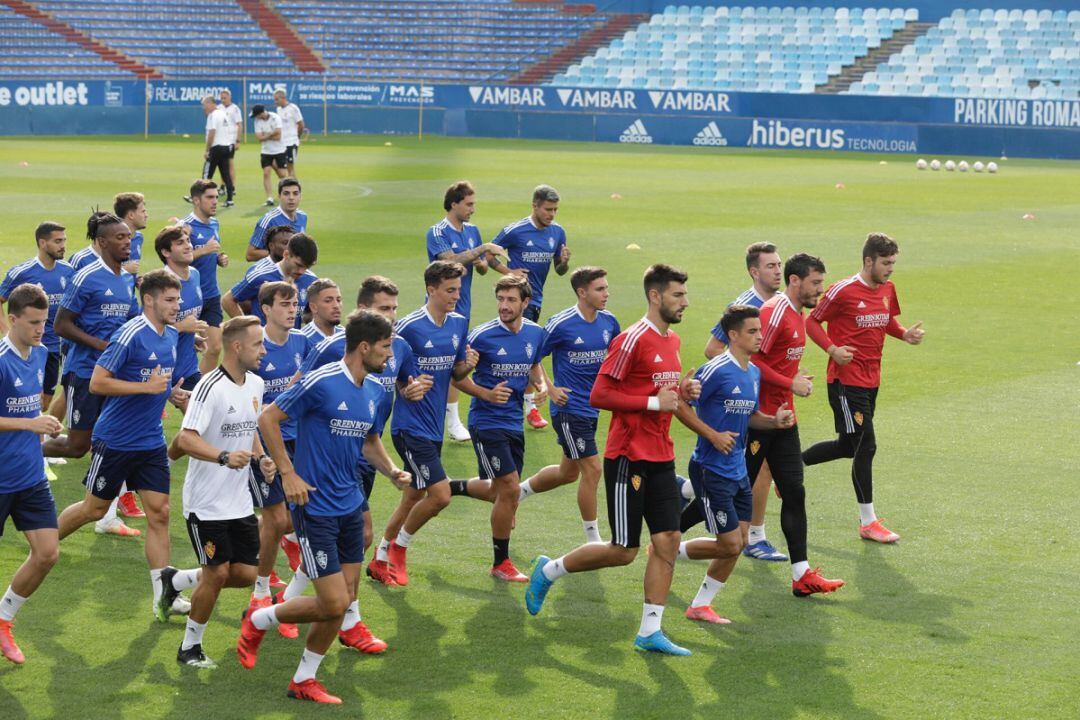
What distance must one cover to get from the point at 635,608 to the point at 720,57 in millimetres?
52446

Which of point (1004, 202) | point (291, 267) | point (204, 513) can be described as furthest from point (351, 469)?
point (1004, 202)

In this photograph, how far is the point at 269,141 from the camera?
31.0 metres

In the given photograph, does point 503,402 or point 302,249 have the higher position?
point 302,249

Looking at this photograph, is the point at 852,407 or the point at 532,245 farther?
the point at 532,245

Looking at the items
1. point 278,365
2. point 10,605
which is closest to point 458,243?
point 278,365

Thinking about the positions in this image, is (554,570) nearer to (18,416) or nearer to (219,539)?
(219,539)

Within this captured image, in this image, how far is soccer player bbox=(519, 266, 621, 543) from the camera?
393 inches

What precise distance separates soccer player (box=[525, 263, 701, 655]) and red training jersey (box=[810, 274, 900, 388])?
278cm

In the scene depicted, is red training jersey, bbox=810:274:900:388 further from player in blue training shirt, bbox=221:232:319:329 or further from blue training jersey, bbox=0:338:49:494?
blue training jersey, bbox=0:338:49:494

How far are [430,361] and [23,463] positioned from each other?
2.79 meters

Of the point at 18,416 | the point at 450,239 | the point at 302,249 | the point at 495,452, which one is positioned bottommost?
the point at 495,452

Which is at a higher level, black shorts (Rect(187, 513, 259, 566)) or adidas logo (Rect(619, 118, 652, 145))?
adidas logo (Rect(619, 118, 652, 145))

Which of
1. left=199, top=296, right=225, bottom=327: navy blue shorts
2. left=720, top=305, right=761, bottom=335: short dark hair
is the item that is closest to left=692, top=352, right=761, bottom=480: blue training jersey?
left=720, top=305, right=761, bottom=335: short dark hair

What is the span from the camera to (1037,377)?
51.2 feet
